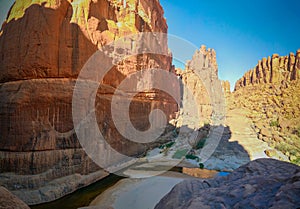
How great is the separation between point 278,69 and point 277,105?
16.8 m

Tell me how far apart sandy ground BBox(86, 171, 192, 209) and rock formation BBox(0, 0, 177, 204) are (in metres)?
2.23

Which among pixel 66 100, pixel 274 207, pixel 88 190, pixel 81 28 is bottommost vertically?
pixel 88 190

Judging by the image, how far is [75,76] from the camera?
14.1 meters

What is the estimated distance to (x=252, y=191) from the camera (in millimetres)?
3004

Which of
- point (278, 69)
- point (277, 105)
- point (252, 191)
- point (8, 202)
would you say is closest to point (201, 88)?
point (277, 105)

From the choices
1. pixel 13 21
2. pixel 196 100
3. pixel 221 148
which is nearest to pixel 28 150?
pixel 13 21

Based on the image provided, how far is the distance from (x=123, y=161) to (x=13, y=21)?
15033 mm

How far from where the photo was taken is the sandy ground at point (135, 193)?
33.6 ft

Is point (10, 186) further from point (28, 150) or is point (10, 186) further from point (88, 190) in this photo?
point (88, 190)

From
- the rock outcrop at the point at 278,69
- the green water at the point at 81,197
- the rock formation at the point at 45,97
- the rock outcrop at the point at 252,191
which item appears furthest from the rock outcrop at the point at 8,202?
the rock outcrop at the point at 278,69

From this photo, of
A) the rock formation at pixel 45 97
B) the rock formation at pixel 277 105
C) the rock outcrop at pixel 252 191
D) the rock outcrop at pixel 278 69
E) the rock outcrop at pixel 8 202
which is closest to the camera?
the rock outcrop at pixel 252 191

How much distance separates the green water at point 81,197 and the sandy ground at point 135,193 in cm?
49

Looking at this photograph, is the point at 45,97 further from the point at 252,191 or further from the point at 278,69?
the point at 278,69

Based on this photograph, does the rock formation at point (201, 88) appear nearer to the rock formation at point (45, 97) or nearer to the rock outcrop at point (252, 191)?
the rock formation at point (45, 97)
